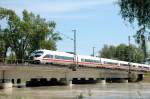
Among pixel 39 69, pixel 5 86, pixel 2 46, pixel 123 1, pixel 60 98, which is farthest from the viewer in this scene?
pixel 2 46

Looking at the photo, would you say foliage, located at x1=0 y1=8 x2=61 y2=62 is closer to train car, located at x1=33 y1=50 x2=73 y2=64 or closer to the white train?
the white train

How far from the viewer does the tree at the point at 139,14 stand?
1085 inches

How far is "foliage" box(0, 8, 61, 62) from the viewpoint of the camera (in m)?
120

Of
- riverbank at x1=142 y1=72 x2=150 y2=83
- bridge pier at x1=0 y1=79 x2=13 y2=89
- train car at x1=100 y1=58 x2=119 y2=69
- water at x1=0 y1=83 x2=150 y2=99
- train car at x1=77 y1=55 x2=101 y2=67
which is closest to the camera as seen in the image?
water at x1=0 y1=83 x2=150 y2=99

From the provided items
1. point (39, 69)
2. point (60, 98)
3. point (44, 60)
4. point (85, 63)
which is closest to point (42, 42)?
point (85, 63)

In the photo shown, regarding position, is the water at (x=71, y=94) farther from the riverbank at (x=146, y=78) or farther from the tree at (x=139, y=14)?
the riverbank at (x=146, y=78)

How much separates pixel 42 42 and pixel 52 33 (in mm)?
5243

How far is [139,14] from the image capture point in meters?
28.2

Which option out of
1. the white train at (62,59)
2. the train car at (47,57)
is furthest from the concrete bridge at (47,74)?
the white train at (62,59)

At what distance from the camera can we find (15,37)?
121m

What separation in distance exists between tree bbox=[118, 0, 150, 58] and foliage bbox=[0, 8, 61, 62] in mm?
92799

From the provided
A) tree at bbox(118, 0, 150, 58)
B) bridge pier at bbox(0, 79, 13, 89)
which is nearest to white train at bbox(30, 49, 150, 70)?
bridge pier at bbox(0, 79, 13, 89)

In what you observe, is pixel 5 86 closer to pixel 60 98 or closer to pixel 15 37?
pixel 60 98

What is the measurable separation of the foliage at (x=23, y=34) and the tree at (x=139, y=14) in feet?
304
